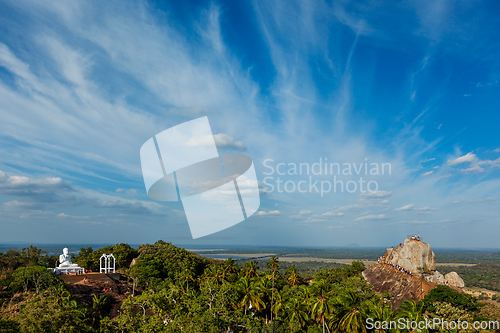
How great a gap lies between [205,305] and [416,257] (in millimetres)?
28377

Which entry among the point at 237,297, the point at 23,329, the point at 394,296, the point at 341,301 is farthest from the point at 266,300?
the point at 23,329

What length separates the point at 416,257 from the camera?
118ft

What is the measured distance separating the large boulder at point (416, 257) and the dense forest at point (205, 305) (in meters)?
6.03

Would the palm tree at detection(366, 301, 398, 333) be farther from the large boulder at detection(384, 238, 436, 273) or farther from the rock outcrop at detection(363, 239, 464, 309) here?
the large boulder at detection(384, 238, 436, 273)

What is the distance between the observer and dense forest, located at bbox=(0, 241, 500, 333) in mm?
17719

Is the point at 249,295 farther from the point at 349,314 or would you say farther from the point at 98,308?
the point at 98,308

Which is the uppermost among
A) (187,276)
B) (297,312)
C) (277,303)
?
(187,276)

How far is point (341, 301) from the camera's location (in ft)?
84.0

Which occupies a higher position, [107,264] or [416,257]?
[416,257]

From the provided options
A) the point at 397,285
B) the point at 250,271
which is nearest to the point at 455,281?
the point at 397,285

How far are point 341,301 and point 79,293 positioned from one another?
3171 centimetres

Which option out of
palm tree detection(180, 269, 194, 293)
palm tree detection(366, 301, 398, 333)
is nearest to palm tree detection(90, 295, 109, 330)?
palm tree detection(180, 269, 194, 293)

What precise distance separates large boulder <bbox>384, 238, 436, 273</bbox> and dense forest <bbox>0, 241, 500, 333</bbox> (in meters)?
6.03

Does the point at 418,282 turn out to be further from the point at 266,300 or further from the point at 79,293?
the point at 79,293
